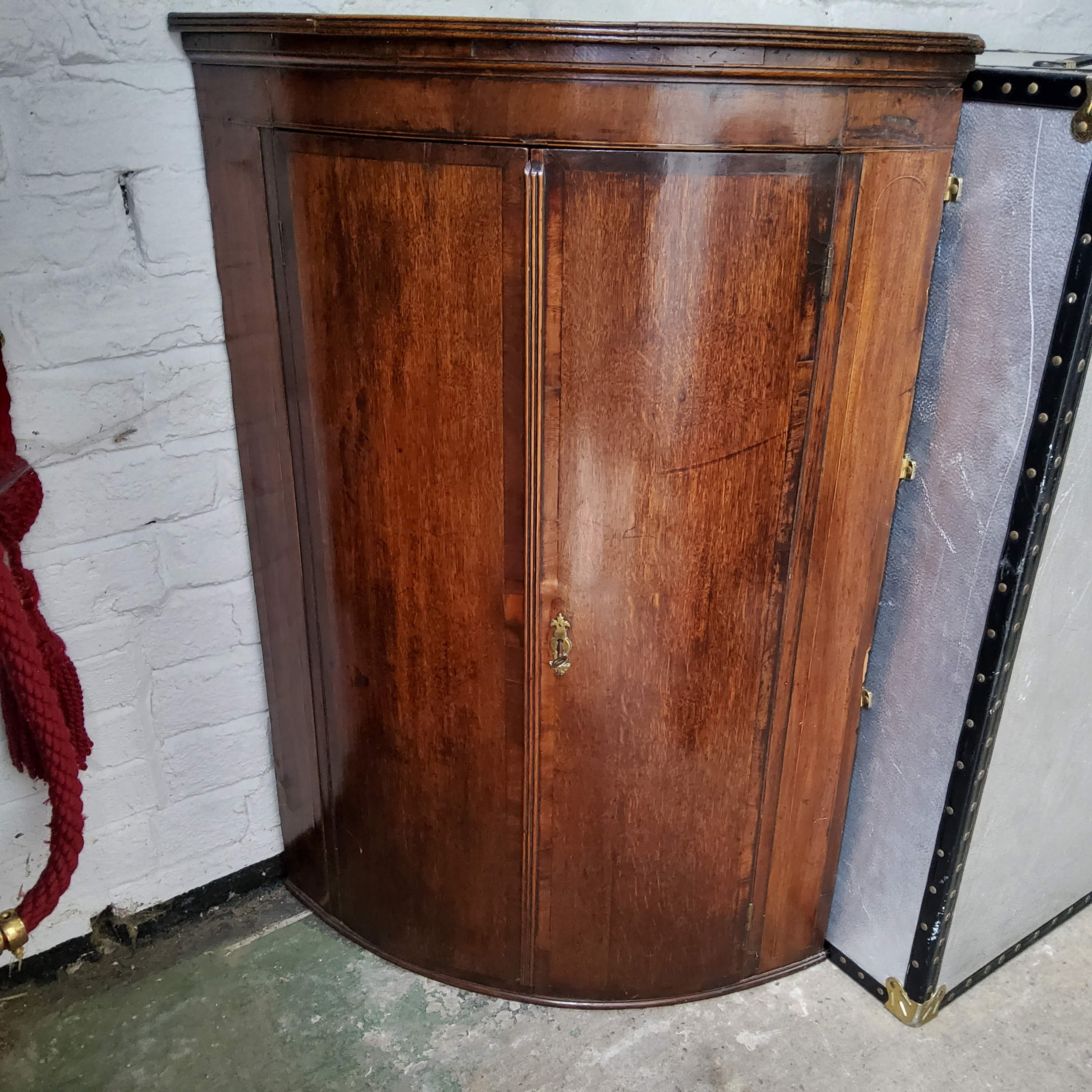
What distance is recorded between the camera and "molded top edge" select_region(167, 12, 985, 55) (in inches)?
44.6

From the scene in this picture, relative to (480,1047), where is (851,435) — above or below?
above

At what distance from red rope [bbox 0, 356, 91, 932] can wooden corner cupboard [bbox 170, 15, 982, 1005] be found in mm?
343

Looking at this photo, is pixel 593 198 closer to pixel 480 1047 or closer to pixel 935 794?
pixel 935 794

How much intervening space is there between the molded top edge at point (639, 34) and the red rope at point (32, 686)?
2.28 ft

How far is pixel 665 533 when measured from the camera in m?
1.41

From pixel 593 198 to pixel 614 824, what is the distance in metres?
0.93

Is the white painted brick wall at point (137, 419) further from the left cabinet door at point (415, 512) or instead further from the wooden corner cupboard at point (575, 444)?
the left cabinet door at point (415, 512)

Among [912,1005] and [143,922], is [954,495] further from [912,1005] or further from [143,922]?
[143,922]

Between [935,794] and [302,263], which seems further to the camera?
[935,794]

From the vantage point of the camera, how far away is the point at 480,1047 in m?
1.72

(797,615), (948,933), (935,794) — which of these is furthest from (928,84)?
(948,933)

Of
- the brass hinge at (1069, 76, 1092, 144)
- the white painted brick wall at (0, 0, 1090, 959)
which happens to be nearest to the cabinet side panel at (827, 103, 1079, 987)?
the brass hinge at (1069, 76, 1092, 144)

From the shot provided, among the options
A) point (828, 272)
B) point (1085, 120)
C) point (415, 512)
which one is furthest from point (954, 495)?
point (415, 512)

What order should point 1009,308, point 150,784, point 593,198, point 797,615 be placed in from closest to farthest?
1. point 593,198
2. point 1009,308
3. point 797,615
4. point 150,784
